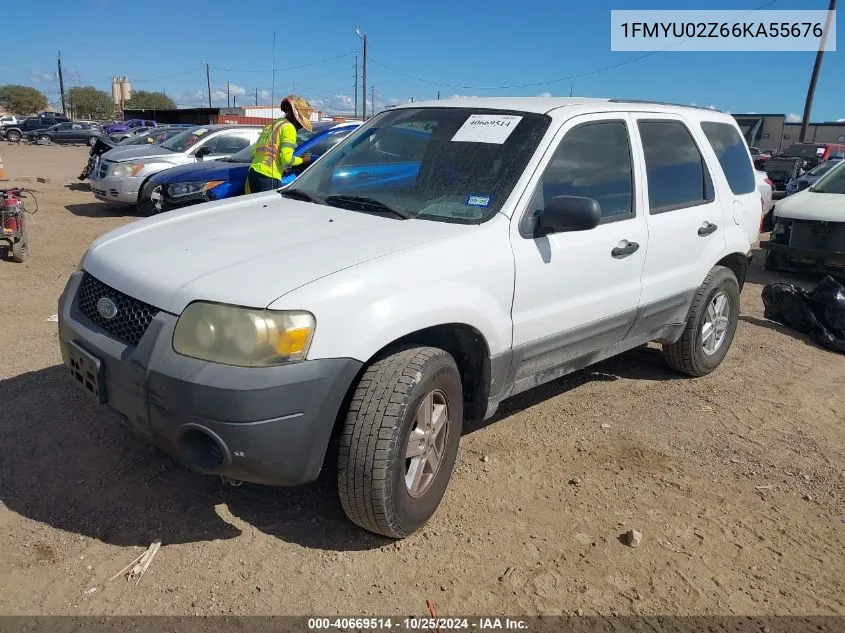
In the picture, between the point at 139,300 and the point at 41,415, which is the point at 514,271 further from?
the point at 41,415

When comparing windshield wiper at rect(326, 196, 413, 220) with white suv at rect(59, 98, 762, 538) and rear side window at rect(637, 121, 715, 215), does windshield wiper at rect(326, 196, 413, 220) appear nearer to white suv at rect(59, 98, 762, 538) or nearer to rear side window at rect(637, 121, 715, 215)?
white suv at rect(59, 98, 762, 538)

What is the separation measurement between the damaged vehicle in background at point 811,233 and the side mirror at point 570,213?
18.5ft

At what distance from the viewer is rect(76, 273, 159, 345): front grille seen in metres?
2.61

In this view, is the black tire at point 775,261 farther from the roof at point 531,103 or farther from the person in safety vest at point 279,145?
the person in safety vest at point 279,145

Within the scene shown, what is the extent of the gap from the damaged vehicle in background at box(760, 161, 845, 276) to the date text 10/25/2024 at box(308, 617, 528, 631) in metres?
6.62

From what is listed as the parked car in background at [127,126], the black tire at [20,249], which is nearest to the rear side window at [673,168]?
the black tire at [20,249]

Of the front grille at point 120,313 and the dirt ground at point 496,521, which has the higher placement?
the front grille at point 120,313

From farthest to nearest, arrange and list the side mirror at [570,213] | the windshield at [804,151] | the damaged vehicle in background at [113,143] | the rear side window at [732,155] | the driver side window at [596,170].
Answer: the windshield at [804,151] → the damaged vehicle in background at [113,143] → the rear side window at [732,155] → the driver side window at [596,170] → the side mirror at [570,213]

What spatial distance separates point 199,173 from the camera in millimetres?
9977

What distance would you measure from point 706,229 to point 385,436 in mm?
2927

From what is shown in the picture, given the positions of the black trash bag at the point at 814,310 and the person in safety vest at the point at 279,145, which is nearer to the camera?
the black trash bag at the point at 814,310

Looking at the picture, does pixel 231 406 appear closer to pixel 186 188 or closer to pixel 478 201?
pixel 478 201

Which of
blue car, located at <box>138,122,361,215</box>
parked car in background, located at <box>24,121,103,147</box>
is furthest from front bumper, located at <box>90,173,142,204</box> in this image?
parked car in background, located at <box>24,121,103,147</box>

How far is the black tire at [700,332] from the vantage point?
4.60m
